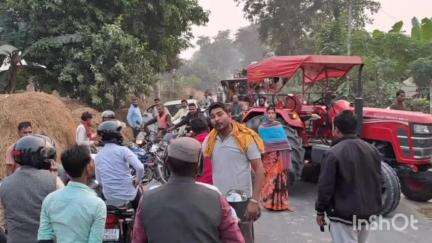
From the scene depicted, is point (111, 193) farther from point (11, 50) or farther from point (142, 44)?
point (142, 44)

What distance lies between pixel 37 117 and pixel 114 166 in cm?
585

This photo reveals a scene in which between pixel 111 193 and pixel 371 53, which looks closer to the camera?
pixel 111 193

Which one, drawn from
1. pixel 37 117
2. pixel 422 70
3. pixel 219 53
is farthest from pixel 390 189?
pixel 219 53

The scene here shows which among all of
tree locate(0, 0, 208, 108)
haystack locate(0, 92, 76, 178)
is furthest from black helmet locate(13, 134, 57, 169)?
tree locate(0, 0, 208, 108)

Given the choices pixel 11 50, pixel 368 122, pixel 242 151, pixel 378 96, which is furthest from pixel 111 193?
pixel 378 96

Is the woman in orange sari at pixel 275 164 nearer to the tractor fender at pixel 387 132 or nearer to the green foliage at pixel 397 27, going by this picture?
the tractor fender at pixel 387 132

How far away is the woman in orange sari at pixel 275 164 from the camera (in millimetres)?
8055

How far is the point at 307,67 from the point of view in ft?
30.2

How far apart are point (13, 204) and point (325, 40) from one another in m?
21.3

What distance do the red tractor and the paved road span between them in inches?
17.8

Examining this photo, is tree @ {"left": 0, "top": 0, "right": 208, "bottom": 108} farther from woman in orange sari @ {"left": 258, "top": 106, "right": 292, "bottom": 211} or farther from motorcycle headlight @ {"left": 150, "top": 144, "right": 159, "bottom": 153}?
woman in orange sari @ {"left": 258, "top": 106, "right": 292, "bottom": 211}

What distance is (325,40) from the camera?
23.3 metres

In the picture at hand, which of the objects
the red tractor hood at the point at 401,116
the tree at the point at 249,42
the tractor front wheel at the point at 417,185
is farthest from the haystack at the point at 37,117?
the tree at the point at 249,42

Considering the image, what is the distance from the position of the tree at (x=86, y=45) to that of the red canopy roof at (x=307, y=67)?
22.5 feet
